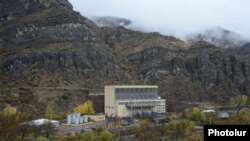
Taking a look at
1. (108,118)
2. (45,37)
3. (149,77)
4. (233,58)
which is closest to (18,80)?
(45,37)

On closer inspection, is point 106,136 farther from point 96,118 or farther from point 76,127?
point 96,118

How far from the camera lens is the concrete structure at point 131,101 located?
103094 mm

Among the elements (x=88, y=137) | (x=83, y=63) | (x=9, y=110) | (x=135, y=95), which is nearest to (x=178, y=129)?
(x=88, y=137)

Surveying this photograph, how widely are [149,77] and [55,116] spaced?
4798 centimetres

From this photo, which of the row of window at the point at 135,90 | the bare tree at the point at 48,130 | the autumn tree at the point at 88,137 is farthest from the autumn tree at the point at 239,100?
the autumn tree at the point at 88,137

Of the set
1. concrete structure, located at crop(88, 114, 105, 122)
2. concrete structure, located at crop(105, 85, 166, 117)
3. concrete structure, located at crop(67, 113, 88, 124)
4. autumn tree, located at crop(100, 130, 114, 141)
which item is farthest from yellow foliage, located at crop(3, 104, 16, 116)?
autumn tree, located at crop(100, 130, 114, 141)

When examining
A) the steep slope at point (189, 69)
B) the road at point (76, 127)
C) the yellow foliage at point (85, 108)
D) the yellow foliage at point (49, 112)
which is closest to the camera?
the road at point (76, 127)

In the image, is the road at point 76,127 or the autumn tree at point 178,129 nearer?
the autumn tree at point 178,129

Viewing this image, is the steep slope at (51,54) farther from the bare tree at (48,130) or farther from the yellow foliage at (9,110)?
the bare tree at (48,130)

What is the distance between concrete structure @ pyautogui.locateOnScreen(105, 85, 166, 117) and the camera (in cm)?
10309

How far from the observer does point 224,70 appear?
5522 inches

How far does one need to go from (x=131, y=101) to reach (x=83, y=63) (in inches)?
883

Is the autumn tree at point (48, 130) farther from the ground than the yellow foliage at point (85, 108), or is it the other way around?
the yellow foliage at point (85, 108)

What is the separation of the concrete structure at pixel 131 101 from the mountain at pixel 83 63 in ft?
18.6
